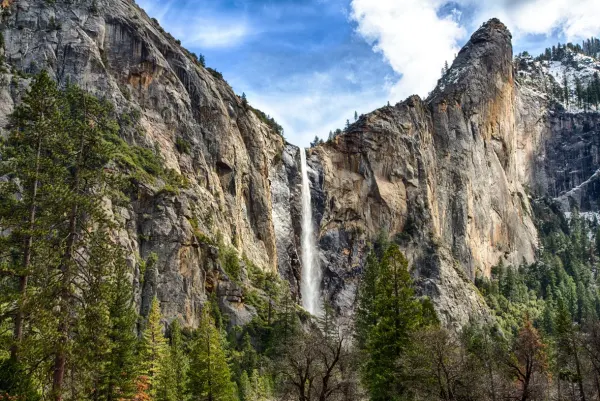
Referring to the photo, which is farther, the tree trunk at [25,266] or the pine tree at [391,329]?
the pine tree at [391,329]

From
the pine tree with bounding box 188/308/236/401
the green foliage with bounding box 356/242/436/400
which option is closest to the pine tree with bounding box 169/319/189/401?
the pine tree with bounding box 188/308/236/401

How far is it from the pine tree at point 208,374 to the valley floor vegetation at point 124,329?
0.30ft

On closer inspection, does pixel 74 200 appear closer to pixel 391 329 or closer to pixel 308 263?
pixel 391 329

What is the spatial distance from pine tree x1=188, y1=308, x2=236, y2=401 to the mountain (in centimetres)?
1512

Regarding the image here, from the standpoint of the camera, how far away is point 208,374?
3925 cm

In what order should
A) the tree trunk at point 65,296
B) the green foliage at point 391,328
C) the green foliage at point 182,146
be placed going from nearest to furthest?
the tree trunk at point 65,296 < the green foliage at point 391,328 < the green foliage at point 182,146

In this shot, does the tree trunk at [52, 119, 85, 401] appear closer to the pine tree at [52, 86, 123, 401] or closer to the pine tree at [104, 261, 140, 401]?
the pine tree at [52, 86, 123, 401]

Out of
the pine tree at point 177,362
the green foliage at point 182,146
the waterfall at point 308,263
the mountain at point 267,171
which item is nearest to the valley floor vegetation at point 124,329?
the pine tree at point 177,362

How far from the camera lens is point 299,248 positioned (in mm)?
96438

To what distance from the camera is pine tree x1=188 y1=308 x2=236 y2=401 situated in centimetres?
3906

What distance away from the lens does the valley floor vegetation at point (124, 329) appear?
20250 millimetres

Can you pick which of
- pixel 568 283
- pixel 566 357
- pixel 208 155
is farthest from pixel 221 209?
pixel 568 283

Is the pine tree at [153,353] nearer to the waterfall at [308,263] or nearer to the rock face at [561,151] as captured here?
the waterfall at [308,263]

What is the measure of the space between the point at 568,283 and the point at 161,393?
115 metres
